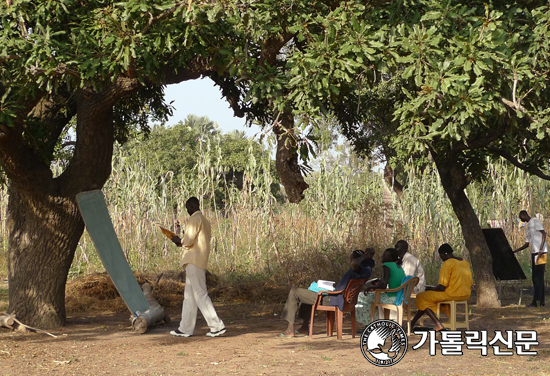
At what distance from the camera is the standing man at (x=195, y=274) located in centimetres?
803

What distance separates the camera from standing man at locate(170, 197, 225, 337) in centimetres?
803

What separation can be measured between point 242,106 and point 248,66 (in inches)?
164

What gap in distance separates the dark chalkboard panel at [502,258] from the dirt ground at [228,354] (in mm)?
1438

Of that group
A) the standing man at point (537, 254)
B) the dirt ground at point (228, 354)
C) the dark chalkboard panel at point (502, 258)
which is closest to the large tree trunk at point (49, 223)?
the dirt ground at point (228, 354)

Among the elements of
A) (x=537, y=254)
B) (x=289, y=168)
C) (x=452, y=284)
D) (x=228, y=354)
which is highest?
(x=289, y=168)

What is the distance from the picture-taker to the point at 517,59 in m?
6.04

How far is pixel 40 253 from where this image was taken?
8.52 m

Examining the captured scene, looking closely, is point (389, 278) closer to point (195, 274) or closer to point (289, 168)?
point (289, 168)

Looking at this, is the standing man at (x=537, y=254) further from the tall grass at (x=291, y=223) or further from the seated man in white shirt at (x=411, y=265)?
the seated man in white shirt at (x=411, y=265)

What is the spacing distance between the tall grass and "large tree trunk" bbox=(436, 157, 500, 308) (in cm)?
207

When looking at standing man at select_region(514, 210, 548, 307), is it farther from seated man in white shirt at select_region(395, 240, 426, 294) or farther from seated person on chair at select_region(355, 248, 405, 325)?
seated person on chair at select_region(355, 248, 405, 325)

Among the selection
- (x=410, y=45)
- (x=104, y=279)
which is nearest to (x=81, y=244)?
(x=104, y=279)

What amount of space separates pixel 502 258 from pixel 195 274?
550 cm

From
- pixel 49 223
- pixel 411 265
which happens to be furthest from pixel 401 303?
pixel 49 223
